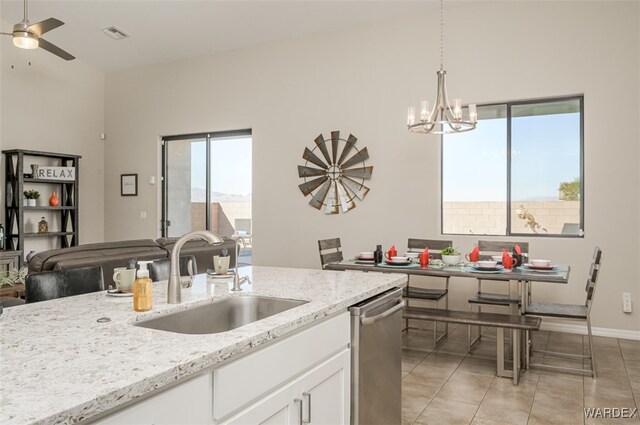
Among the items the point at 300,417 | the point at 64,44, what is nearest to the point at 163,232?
the point at 64,44

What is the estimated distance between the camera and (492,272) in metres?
3.61

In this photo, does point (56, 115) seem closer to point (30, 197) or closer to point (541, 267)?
point (30, 197)

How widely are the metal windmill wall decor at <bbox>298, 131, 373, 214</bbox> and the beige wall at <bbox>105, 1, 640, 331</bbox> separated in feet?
0.37

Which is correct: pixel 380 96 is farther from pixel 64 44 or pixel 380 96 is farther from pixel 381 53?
pixel 64 44

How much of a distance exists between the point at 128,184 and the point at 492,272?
591 cm

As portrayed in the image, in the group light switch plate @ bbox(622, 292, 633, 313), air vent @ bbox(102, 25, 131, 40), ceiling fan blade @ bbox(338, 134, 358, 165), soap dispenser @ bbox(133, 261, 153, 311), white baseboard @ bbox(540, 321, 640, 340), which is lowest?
white baseboard @ bbox(540, 321, 640, 340)

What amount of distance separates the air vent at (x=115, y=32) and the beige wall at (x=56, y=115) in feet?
4.09

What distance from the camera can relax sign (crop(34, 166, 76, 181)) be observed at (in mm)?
6582

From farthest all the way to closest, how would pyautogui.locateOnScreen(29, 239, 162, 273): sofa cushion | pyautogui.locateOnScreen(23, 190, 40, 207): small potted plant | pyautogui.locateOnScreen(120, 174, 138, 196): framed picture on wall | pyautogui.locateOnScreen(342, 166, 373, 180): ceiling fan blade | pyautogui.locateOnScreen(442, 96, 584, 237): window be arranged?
pyautogui.locateOnScreen(120, 174, 138, 196): framed picture on wall → pyautogui.locateOnScreen(23, 190, 40, 207): small potted plant → pyautogui.locateOnScreen(342, 166, 373, 180): ceiling fan blade → pyautogui.locateOnScreen(442, 96, 584, 237): window → pyautogui.locateOnScreen(29, 239, 162, 273): sofa cushion

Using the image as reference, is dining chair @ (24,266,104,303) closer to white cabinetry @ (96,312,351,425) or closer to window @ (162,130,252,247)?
white cabinetry @ (96,312,351,425)

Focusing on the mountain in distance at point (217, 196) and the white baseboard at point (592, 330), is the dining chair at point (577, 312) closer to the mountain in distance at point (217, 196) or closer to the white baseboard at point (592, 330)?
the white baseboard at point (592, 330)

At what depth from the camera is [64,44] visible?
6715 millimetres

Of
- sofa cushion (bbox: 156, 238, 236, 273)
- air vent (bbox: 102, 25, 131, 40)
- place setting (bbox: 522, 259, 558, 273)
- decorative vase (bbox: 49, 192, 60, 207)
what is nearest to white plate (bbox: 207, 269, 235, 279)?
sofa cushion (bbox: 156, 238, 236, 273)

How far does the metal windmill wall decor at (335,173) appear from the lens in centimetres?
573
